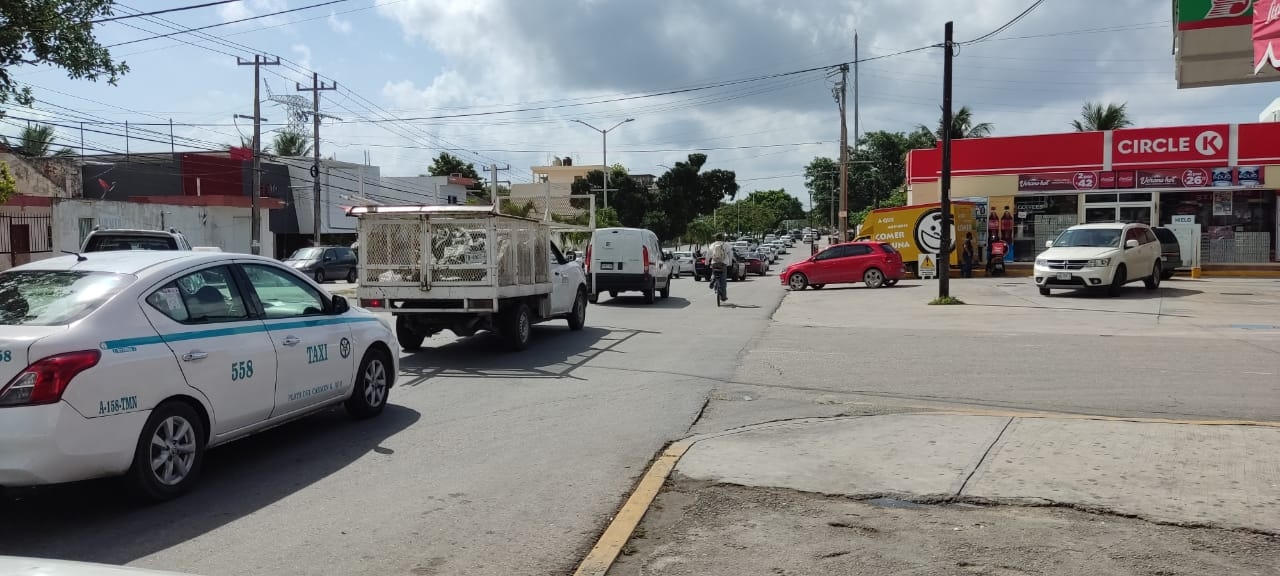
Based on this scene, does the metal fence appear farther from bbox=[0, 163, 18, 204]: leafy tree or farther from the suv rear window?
the suv rear window

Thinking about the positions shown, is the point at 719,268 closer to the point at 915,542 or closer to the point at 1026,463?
the point at 1026,463

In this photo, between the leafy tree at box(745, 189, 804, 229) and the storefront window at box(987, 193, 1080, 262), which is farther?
the leafy tree at box(745, 189, 804, 229)

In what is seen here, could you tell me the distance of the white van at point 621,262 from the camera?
2277 cm

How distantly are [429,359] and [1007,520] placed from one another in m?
8.49

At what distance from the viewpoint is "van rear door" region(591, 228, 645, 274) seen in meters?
22.8

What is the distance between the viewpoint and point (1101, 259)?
2095 cm

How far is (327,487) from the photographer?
596 centimetres

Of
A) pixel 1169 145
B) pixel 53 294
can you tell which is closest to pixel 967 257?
pixel 1169 145

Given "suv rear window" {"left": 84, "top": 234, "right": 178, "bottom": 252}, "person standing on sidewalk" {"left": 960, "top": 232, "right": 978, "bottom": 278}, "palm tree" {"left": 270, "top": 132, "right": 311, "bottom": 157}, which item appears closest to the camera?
"suv rear window" {"left": 84, "top": 234, "right": 178, "bottom": 252}

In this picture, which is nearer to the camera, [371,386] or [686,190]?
[371,386]

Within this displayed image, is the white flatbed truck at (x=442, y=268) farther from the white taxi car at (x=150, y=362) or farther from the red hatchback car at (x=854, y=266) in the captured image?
the red hatchback car at (x=854, y=266)

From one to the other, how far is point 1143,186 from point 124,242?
3002 cm

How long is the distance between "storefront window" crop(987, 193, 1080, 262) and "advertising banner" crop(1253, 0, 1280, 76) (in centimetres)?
1955

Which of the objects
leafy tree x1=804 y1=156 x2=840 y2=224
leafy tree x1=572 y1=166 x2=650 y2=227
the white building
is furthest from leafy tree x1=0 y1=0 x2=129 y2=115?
leafy tree x1=804 y1=156 x2=840 y2=224
